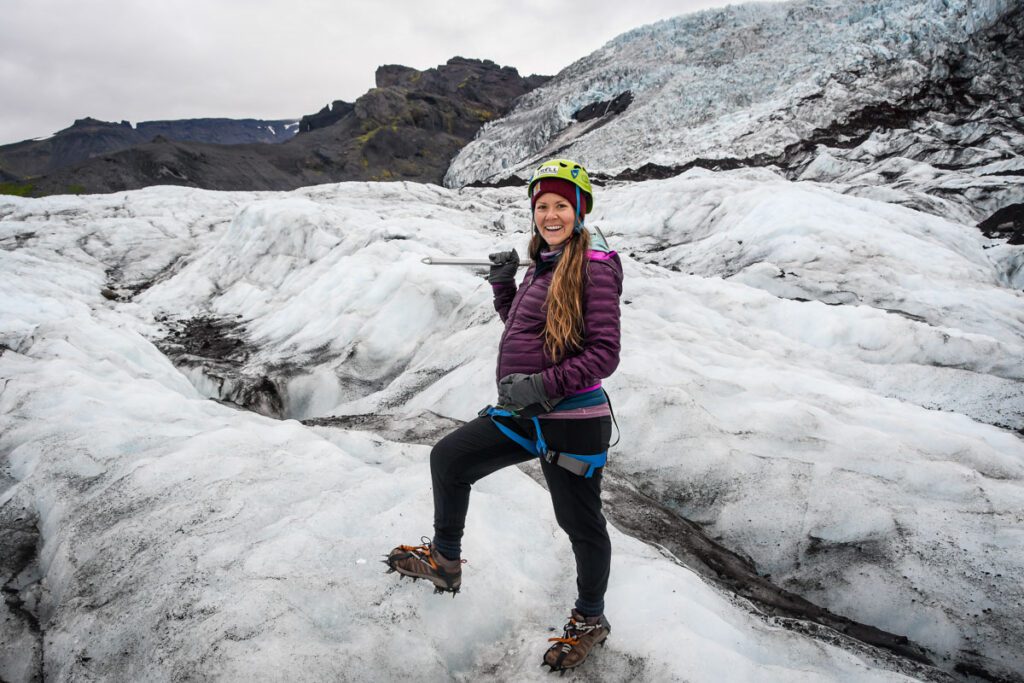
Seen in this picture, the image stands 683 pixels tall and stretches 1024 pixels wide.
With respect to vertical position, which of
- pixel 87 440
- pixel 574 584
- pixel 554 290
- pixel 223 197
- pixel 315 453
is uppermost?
pixel 223 197

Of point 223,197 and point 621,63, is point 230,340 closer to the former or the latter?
point 223,197

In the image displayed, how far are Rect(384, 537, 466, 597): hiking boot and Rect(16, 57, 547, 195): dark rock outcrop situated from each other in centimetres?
7036

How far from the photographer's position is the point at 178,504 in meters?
3.84

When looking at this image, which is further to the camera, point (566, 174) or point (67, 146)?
point (67, 146)

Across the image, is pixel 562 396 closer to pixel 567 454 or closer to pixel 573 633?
pixel 567 454

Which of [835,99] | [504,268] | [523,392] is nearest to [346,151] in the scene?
[835,99]

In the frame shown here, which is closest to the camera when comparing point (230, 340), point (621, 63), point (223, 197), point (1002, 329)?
point (1002, 329)

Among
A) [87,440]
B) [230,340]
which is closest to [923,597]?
[87,440]

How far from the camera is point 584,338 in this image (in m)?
2.58

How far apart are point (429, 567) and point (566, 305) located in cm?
180

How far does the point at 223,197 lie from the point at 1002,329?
108 feet

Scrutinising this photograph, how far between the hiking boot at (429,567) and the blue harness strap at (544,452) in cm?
90

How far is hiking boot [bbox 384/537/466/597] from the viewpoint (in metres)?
3.08

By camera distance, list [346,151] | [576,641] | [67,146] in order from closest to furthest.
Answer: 1. [576,641]
2. [346,151]
3. [67,146]
